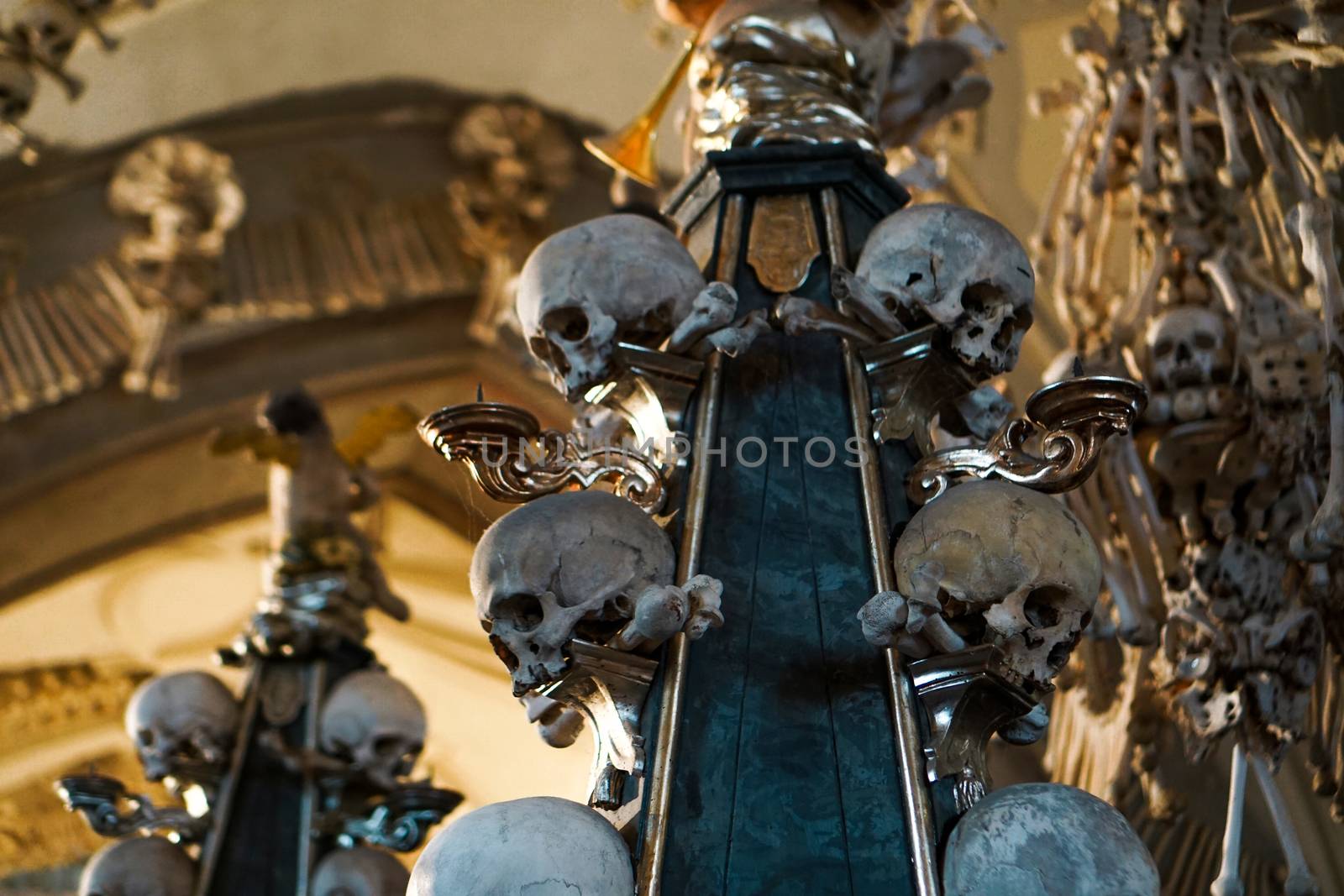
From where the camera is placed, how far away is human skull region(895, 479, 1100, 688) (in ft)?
4.25

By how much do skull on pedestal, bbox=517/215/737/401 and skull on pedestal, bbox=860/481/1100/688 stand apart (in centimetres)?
26

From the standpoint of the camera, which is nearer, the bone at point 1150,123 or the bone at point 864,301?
the bone at point 864,301

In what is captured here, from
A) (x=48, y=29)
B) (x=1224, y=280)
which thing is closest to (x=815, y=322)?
(x=1224, y=280)

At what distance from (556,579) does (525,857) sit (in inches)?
8.3

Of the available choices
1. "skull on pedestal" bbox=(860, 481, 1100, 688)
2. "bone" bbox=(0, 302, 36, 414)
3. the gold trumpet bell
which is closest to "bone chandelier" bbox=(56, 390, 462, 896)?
the gold trumpet bell

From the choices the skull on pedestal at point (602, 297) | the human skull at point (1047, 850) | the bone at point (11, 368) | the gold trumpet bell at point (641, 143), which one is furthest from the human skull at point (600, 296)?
the bone at point (11, 368)

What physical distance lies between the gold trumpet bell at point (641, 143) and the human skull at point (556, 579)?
2.84 ft

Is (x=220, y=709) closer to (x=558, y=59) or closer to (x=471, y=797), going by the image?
(x=558, y=59)

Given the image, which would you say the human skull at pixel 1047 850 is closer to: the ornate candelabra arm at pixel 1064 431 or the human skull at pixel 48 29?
the ornate candelabra arm at pixel 1064 431

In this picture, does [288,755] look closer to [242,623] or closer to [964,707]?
[964,707]

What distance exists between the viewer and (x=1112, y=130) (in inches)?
107

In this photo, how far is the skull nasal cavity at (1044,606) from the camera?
131cm

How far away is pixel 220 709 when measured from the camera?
267 centimetres

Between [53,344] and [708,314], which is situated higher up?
[53,344]
